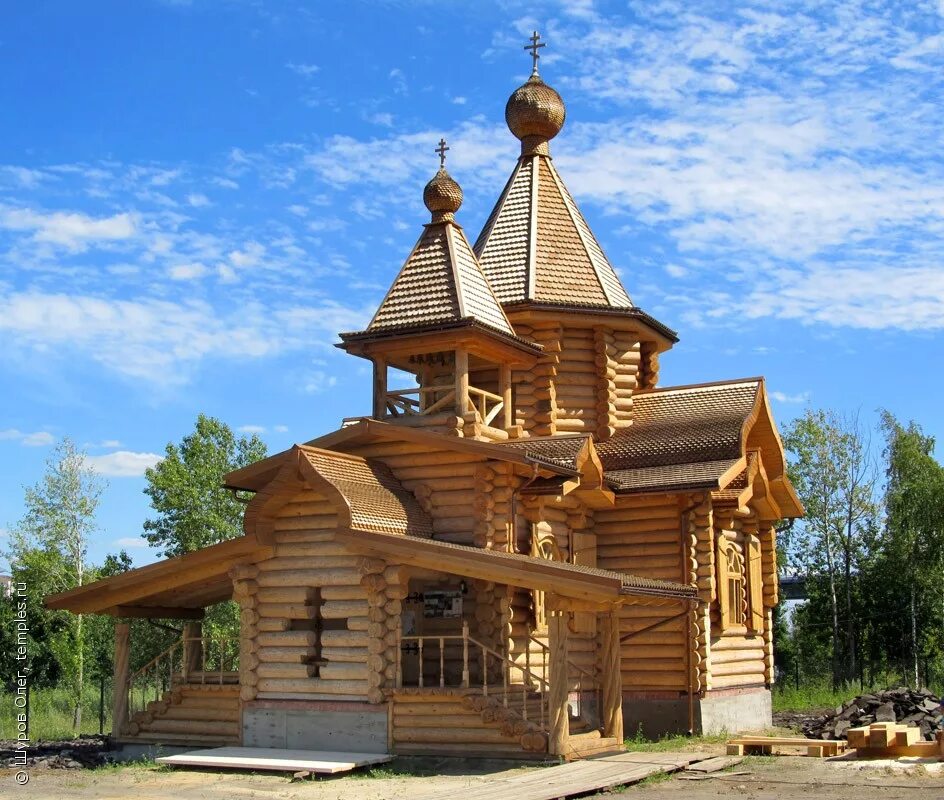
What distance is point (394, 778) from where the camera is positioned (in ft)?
46.6

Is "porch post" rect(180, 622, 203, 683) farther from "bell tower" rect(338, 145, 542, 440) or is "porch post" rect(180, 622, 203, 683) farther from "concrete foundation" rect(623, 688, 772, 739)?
"concrete foundation" rect(623, 688, 772, 739)

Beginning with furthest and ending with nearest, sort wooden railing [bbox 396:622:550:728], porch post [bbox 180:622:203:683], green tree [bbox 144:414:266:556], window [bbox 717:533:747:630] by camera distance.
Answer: green tree [bbox 144:414:266:556] → window [bbox 717:533:747:630] → porch post [bbox 180:622:203:683] → wooden railing [bbox 396:622:550:728]

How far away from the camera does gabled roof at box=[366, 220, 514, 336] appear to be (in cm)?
1894

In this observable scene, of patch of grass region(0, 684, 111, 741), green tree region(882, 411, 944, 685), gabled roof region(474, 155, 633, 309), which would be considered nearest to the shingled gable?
gabled roof region(474, 155, 633, 309)

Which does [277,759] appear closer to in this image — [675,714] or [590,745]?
[590,745]

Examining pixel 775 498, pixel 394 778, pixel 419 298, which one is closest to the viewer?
pixel 394 778

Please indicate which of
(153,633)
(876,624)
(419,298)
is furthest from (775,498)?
(153,633)

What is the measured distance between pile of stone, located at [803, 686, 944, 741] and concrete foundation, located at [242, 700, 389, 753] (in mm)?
6966

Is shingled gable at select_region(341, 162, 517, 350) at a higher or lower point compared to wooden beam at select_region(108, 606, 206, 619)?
higher

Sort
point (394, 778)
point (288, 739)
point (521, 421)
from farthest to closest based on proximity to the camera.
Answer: point (521, 421) < point (288, 739) < point (394, 778)

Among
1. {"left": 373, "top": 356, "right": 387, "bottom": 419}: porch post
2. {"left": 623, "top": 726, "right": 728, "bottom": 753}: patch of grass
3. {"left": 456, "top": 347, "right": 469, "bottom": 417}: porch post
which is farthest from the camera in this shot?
{"left": 373, "top": 356, "right": 387, "bottom": 419}: porch post

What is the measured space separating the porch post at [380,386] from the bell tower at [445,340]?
0.02 m

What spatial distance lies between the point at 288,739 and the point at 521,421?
7.09 metres

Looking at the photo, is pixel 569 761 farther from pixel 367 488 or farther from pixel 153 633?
pixel 153 633
